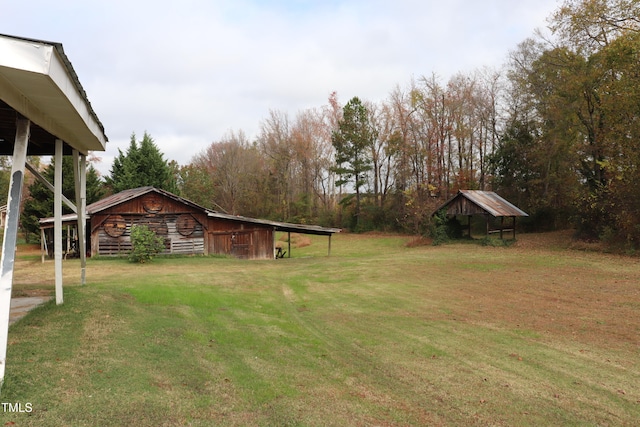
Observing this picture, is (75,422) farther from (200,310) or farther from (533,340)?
(533,340)

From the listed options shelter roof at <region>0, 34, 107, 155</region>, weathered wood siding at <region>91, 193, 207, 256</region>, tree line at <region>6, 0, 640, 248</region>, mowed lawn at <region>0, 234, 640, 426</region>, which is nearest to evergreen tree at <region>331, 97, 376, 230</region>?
tree line at <region>6, 0, 640, 248</region>

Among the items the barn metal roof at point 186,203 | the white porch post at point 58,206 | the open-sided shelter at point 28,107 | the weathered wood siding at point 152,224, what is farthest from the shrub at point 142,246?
the open-sided shelter at point 28,107

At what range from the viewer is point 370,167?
47.3 m

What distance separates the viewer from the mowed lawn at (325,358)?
13.7 feet

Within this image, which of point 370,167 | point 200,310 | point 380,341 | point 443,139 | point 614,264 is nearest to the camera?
point 380,341

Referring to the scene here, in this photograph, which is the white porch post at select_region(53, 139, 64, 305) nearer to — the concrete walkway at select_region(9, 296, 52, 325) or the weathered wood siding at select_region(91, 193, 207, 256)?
the concrete walkway at select_region(9, 296, 52, 325)

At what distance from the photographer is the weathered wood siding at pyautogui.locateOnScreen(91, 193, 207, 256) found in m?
24.1

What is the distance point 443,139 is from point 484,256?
22926 millimetres

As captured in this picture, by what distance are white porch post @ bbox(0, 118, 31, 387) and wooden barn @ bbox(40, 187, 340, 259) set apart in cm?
2069

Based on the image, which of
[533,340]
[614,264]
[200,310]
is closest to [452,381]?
[533,340]

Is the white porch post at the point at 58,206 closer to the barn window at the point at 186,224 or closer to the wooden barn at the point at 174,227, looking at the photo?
the wooden barn at the point at 174,227

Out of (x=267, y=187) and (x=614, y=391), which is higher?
(x=267, y=187)

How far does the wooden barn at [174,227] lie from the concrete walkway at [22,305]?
16.5m

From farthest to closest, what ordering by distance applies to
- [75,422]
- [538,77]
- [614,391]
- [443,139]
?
[443,139], [538,77], [614,391], [75,422]
